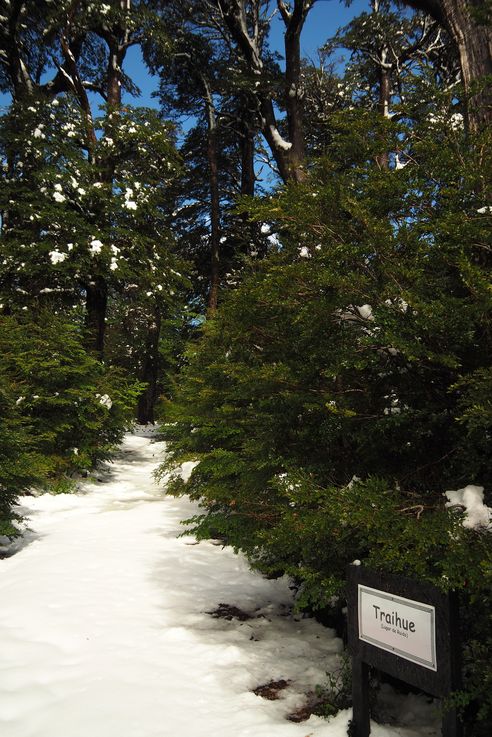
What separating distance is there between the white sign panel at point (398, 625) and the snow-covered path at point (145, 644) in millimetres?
584

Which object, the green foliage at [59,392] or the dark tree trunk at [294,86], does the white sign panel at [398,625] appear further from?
the dark tree trunk at [294,86]

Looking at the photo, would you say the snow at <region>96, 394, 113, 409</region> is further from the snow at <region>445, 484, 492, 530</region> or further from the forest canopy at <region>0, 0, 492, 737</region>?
the snow at <region>445, 484, 492, 530</region>

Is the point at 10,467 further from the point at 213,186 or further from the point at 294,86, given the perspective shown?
the point at 213,186

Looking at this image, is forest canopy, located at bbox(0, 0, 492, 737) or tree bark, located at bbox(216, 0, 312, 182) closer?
forest canopy, located at bbox(0, 0, 492, 737)

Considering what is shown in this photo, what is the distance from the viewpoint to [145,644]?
3580mm

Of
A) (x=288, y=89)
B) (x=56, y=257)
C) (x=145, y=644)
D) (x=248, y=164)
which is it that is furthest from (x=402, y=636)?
(x=248, y=164)

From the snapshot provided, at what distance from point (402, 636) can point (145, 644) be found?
2088 mm

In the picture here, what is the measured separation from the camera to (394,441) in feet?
9.81

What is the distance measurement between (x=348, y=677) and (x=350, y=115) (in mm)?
3792

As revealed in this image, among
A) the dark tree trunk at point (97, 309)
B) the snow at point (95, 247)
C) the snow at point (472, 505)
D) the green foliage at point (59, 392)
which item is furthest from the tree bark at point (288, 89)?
the snow at point (472, 505)

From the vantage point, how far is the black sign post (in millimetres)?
2145

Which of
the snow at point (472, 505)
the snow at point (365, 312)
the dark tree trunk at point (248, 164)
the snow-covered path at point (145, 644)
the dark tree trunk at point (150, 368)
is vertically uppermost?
the dark tree trunk at point (248, 164)

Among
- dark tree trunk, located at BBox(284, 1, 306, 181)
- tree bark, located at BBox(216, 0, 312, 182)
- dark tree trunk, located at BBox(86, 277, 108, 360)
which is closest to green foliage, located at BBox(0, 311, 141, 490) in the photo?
dark tree trunk, located at BBox(86, 277, 108, 360)

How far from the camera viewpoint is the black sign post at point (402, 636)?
2.14 meters
